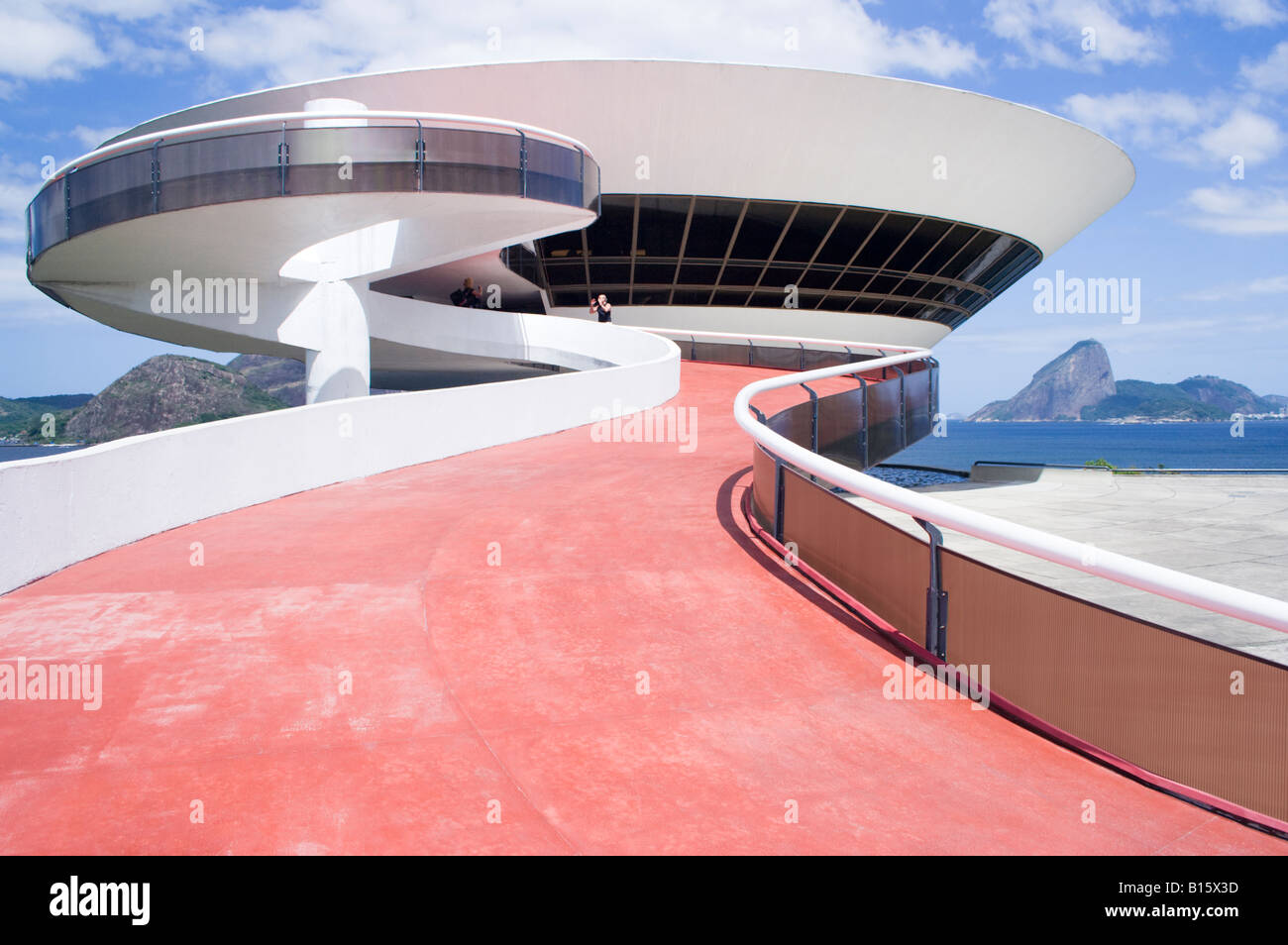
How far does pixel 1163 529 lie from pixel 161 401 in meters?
157

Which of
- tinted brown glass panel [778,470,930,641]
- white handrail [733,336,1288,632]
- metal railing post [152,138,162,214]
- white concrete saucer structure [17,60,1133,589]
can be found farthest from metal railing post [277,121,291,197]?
white handrail [733,336,1288,632]

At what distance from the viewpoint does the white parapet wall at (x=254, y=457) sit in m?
7.39

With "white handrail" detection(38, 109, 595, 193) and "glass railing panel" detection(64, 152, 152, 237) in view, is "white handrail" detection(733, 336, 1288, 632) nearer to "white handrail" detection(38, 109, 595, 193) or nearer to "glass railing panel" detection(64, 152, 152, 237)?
"white handrail" detection(38, 109, 595, 193)

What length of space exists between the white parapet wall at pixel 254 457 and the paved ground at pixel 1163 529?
7144 millimetres

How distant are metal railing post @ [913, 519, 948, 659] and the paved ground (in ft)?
16.6

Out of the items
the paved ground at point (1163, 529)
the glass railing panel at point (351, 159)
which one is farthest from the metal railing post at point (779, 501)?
the glass railing panel at point (351, 159)

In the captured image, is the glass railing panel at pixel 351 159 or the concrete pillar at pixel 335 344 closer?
the glass railing panel at pixel 351 159

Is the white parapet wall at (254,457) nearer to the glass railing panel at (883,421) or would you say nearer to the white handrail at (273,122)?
the glass railing panel at (883,421)

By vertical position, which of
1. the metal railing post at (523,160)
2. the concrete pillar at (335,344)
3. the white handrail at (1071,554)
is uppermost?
the metal railing post at (523,160)

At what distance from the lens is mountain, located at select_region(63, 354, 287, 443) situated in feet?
464

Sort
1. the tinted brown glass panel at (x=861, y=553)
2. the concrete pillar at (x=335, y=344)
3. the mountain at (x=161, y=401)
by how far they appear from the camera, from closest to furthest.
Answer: the tinted brown glass panel at (x=861, y=553) → the concrete pillar at (x=335, y=344) → the mountain at (x=161, y=401)

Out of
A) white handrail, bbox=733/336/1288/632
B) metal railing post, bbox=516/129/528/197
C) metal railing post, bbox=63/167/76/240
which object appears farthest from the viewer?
metal railing post, bbox=516/129/528/197
